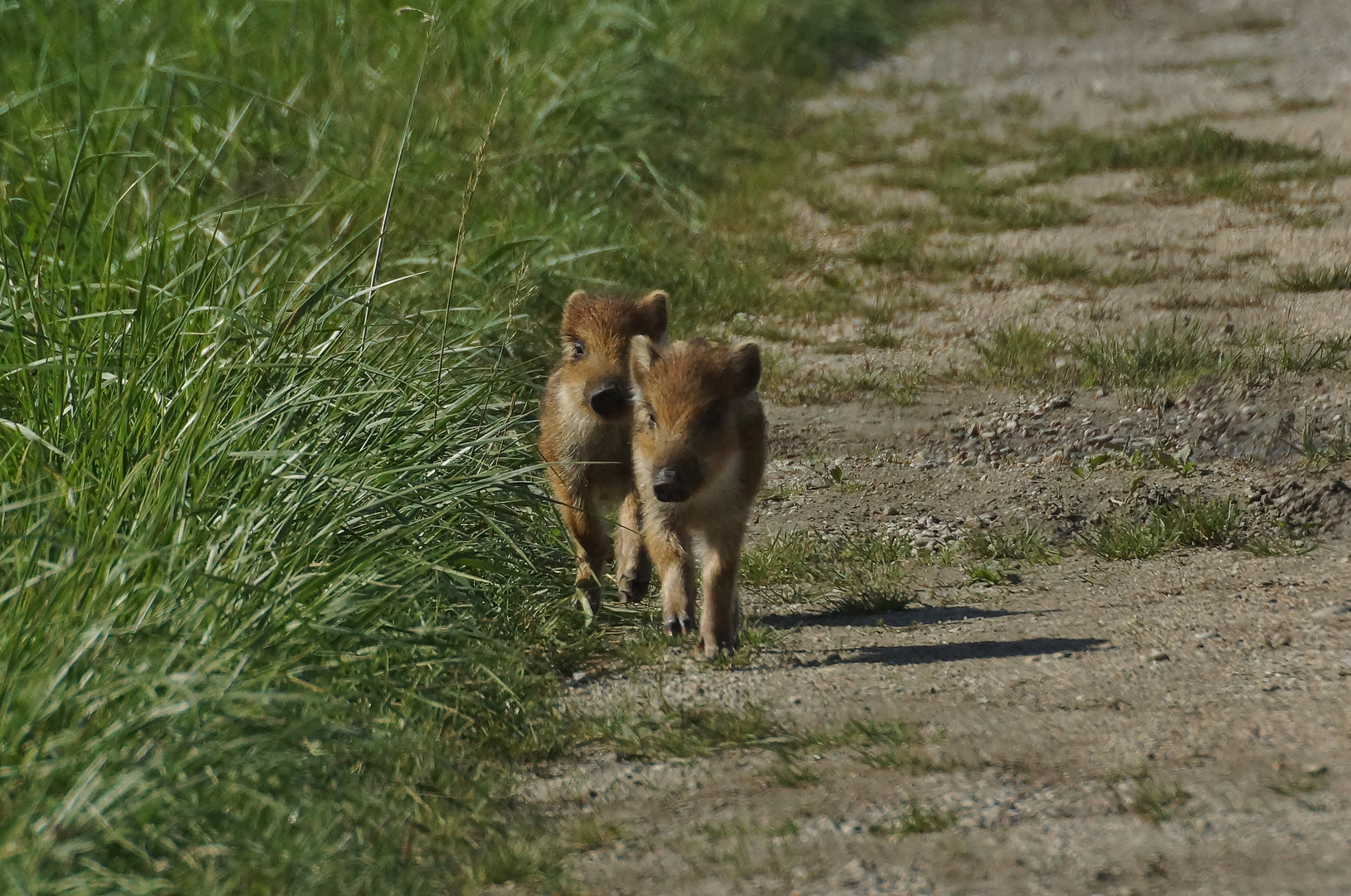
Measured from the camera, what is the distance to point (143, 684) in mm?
3650

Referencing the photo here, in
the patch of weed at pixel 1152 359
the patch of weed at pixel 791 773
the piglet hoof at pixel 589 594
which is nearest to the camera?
the patch of weed at pixel 791 773

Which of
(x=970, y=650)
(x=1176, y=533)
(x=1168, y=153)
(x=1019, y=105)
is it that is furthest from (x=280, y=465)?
(x=1019, y=105)

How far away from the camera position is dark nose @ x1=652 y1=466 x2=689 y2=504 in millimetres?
5172

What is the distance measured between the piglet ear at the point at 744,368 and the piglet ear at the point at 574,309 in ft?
2.70

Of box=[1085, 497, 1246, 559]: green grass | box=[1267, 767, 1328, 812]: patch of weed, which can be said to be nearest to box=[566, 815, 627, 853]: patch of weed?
box=[1267, 767, 1328, 812]: patch of weed

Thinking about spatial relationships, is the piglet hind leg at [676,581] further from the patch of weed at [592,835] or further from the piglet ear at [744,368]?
the patch of weed at [592,835]

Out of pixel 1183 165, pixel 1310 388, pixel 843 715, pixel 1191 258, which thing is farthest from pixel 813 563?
pixel 1183 165

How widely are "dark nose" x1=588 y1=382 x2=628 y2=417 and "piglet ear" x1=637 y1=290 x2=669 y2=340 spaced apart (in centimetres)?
34

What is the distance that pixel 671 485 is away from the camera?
17.0 feet

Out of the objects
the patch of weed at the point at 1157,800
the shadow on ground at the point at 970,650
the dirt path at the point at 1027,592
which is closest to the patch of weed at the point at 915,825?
the dirt path at the point at 1027,592

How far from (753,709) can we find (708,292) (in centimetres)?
488

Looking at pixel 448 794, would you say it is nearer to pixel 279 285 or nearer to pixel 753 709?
pixel 753 709

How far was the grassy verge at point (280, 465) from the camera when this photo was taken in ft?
12.0

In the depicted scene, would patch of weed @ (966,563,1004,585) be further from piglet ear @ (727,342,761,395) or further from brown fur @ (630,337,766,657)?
piglet ear @ (727,342,761,395)
